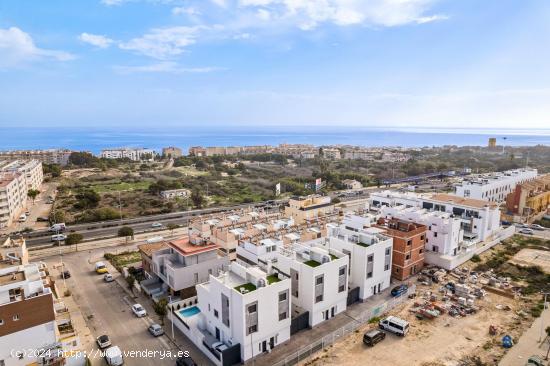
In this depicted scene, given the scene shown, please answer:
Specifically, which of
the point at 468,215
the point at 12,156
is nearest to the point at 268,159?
the point at 12,156

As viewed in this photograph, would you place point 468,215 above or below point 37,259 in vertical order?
above

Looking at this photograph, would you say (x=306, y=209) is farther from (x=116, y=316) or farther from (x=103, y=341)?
(x=103, y=341)

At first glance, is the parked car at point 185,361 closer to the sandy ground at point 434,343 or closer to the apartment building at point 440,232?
the sandy ground at point 434,343

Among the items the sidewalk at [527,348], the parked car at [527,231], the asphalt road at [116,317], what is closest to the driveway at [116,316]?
the asphalt road at [116,317]

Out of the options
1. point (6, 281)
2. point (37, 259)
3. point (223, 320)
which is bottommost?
point (37, 259)

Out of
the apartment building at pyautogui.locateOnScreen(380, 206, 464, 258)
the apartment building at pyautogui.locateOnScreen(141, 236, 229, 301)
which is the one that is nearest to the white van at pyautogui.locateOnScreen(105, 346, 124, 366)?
the apartment building at pyautogui.locateOnScreen(141, 236, 229, 301)

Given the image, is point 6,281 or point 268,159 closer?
point 6,281

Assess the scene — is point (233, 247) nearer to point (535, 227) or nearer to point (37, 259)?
point (37, 259)
